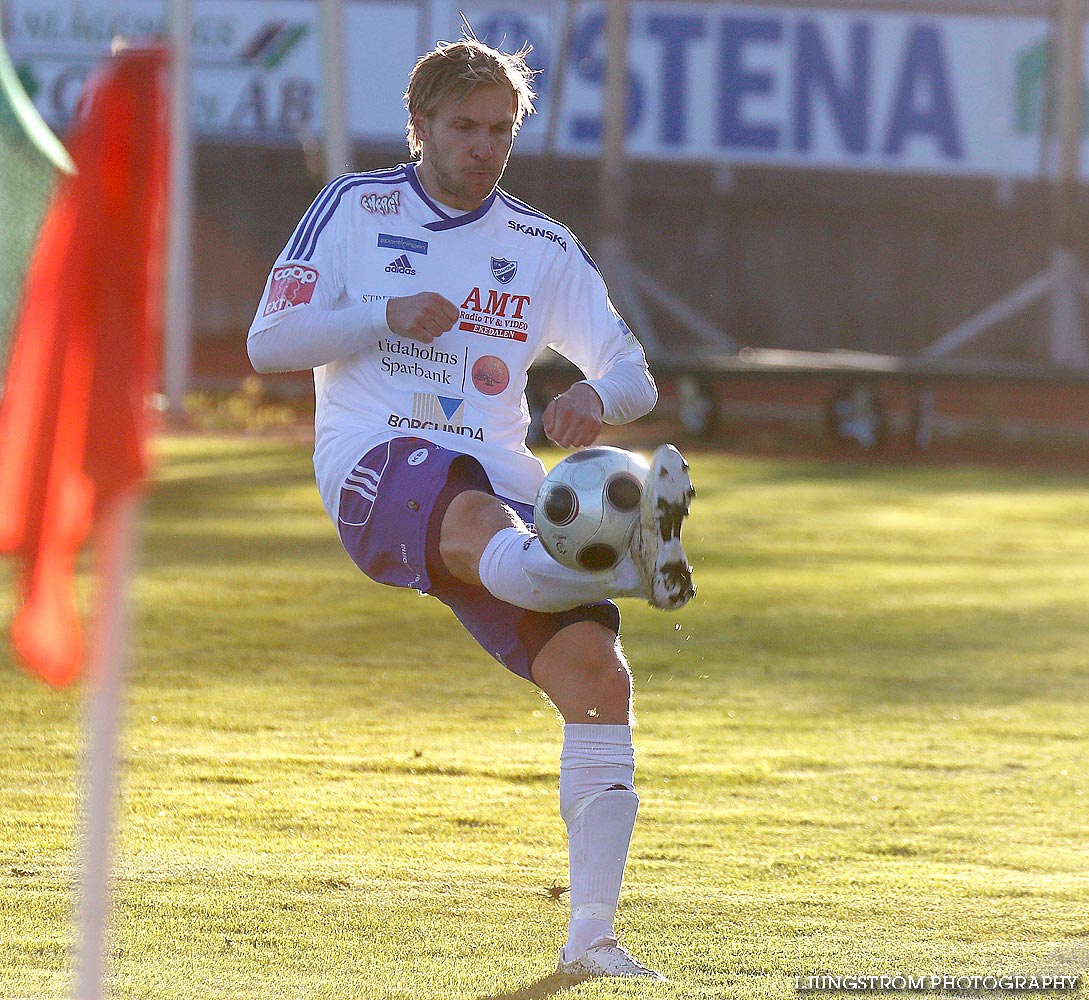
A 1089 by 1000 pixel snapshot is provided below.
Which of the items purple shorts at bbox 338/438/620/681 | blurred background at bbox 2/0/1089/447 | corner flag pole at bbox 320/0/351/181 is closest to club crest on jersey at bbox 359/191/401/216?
purple shorts at bbox 338/438/620/681

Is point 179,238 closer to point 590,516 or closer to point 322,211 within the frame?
point 322,211

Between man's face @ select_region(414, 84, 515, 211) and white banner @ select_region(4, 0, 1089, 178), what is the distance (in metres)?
19.7

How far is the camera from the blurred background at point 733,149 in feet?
78.4

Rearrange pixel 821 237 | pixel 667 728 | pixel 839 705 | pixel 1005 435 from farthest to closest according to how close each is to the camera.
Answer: pixel 821 237, pixel 1005 435, pixel 839 705, pixel 667 728

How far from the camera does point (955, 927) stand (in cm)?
392

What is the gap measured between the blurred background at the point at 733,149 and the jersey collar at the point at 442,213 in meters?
18.2

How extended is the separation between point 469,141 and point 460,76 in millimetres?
135

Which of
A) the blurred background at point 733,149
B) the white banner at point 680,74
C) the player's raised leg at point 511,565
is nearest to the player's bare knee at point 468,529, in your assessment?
the player's raised leg at point 511,565

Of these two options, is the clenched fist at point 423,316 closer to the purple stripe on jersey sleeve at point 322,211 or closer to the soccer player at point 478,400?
the soccer player at point 478,400

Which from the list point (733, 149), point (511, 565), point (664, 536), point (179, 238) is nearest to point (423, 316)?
point (511, 565)

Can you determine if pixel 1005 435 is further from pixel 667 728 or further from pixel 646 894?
pixel 646 894

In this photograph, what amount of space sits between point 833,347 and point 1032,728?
66.2ft

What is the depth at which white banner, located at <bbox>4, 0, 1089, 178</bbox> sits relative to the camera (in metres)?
23.9

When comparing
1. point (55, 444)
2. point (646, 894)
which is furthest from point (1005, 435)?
point (55, 444)
